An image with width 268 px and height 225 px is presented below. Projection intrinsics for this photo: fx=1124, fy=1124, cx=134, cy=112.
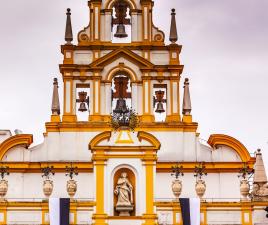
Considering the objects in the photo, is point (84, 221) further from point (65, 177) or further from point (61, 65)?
point (61, 65)

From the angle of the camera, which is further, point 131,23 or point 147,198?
point 131,23

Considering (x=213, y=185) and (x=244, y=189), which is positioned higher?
(x=213, y=185)

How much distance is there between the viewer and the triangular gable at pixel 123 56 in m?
69.3

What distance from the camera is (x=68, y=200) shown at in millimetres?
59625

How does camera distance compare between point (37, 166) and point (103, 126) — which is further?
point (103, 126)

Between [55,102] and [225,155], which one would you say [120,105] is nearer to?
[55,102]

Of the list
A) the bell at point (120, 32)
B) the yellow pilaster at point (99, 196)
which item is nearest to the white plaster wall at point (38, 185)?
the yellow pilaster at point (99, 196)

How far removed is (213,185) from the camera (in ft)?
224

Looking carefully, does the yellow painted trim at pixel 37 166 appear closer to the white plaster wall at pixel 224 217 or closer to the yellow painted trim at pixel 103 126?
the yellow painted trim at pixel 103 126

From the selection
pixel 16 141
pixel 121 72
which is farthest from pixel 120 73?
pixel 16 141

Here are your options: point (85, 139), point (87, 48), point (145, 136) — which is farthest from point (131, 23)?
point (145, 136)

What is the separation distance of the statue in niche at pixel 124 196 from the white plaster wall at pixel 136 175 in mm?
322

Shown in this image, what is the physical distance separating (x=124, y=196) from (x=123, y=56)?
13.1 metres

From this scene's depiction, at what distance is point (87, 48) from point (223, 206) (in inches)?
587
